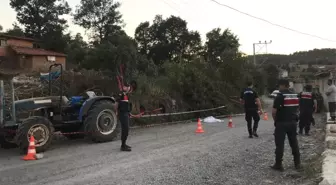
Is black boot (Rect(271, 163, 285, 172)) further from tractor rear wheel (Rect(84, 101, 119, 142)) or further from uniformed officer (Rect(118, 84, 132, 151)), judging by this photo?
tractor rear wheel (Rect(84, 101, 119, 142))

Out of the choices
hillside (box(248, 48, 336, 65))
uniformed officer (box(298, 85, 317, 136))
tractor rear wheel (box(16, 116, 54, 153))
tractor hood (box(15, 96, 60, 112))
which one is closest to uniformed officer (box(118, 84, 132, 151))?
tractor rear wheel (box(16, 116, 54, 153))

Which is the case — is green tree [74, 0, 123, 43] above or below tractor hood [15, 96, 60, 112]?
above

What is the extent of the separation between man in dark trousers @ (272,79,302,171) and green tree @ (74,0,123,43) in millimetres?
64051

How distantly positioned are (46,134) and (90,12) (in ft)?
214

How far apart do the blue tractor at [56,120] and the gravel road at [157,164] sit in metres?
0.42

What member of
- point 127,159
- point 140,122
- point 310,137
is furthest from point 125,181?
point 140,122

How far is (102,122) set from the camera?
10.8m

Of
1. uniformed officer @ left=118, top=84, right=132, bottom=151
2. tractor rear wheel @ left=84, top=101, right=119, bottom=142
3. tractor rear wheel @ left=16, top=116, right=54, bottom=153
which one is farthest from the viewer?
tractor rear wheel @ left=84, top=101, right=119, bottom=142

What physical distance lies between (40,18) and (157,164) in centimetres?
6012

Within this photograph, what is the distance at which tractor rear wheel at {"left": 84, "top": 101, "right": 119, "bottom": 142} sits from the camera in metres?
10.5

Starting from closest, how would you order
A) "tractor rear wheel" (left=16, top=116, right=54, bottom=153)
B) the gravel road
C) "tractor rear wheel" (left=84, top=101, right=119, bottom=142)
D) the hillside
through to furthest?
the gravel road
"tractor rear wheel" (left=16, top=116, right=54, bottom=153)
"tractor rear wheel" (left=84, top=101, right=119, bottom=142)
the hillside

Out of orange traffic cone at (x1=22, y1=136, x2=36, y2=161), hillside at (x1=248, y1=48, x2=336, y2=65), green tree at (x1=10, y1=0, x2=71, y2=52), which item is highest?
green tree at (x1=10, y1=0, x2=71, y2=52)

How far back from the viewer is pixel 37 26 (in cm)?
6312

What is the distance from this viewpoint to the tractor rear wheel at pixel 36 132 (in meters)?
8.79
